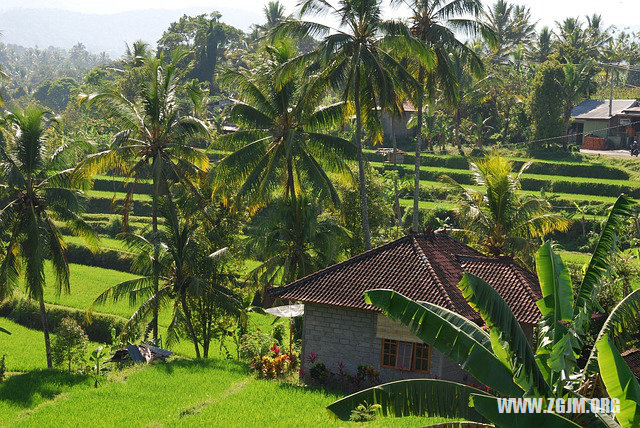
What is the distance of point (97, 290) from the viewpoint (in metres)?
38.2

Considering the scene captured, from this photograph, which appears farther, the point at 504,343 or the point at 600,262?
the point at 600,262

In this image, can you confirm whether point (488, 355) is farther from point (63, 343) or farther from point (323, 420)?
point (63, 343)

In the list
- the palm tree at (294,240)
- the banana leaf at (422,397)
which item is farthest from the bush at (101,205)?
the banana leaf at (422,397)

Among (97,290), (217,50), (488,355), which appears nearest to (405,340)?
(488,355)

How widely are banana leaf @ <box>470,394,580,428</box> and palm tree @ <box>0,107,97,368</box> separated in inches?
753

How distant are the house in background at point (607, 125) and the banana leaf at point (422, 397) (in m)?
46.6

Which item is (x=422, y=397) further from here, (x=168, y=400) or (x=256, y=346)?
(x=256, y=346)

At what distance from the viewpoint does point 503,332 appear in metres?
11.7

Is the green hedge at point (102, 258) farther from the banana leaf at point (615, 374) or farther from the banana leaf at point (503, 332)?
the banana leaf at point (615, 374)

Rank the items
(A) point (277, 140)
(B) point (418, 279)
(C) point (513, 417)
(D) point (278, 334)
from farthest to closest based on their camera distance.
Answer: (D) point (278, 334)
(A) point (277, 140)
(B) point (418, 279)
(C) point (513, 417)

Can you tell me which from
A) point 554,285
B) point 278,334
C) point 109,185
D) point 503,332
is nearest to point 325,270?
point 278,334

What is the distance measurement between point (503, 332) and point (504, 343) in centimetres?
16

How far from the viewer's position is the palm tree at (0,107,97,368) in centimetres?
2642

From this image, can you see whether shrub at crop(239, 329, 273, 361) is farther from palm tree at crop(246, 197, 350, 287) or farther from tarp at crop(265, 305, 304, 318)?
palm tree at crop(246, 197, 350, 287)
